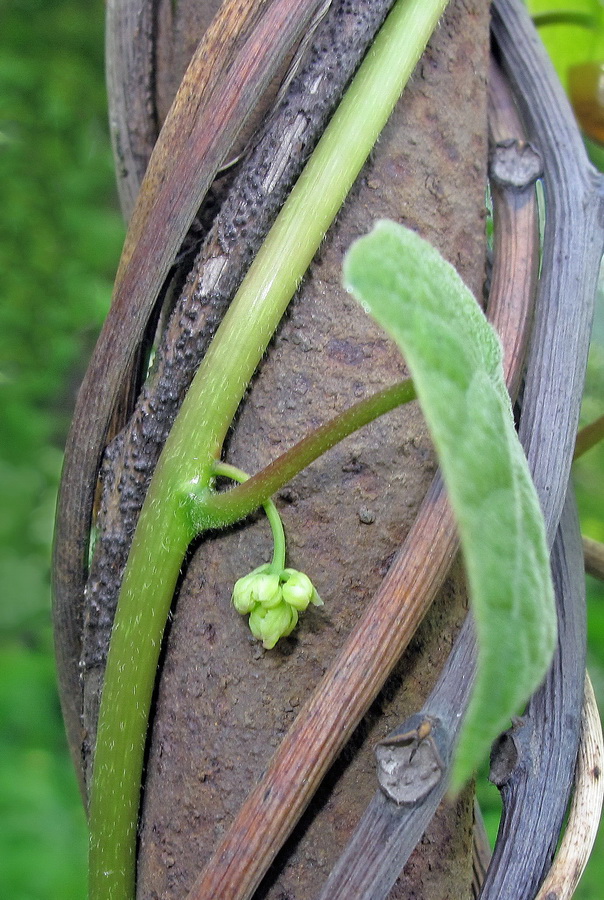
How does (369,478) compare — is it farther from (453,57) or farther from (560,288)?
(453,57)

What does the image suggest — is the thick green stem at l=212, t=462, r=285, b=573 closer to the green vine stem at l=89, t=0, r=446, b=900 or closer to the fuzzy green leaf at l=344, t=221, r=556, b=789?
the green vine stem at l=89, t=0, r=446, b=900

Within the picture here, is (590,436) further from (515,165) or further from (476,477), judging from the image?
(476,477)

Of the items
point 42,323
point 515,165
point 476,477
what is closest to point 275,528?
point 476,477

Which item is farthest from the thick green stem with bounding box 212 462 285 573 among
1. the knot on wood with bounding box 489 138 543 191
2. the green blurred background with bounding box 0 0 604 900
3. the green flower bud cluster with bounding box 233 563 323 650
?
the green blurred background with bounding box 0 0 604 900

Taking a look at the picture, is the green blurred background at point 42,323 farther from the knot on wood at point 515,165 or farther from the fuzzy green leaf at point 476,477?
the fuzzy green leaf at point 476,477

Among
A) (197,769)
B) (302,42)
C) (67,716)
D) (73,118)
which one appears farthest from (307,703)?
(73,118)

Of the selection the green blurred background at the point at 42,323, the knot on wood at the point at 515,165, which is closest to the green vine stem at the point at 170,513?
the knot on wood at the point at 515,165
